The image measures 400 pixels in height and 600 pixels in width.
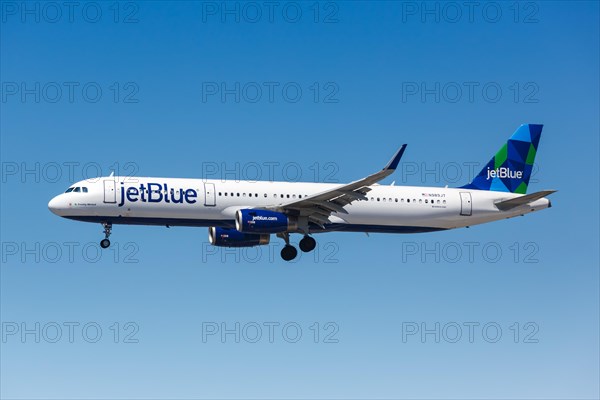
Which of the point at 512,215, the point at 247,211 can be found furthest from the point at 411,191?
the point at 247,211

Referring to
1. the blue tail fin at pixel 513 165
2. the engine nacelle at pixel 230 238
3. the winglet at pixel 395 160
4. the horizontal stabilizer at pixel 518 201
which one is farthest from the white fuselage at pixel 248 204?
the winglet at pixel 395 160

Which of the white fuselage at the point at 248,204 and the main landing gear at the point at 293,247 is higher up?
the white fuselage at the point at 248,204

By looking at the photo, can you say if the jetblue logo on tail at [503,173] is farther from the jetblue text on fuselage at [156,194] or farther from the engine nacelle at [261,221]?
the jetblue text on fuselage at [156,194]

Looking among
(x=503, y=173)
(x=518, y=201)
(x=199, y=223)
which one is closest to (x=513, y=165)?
(x=503, y=173)

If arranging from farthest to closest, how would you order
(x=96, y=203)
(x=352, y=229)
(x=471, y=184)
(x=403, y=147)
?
1. (x=471, y=184)
2. (x=352, y=229)
3. (x=96, y=203)
4. (x=403, y=147)

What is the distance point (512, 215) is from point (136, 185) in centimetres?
2270

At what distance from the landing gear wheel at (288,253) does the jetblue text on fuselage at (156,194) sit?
6875 mm

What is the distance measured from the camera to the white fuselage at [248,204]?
58.0m

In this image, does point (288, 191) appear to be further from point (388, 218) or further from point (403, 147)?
point (403, 147)

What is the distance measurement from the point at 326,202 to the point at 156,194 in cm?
919

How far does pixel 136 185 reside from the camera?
58312mm

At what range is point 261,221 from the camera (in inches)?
2285

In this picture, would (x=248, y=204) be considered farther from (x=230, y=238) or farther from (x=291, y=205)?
(x=230, y=238)

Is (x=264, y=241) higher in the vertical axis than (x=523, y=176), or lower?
lower
